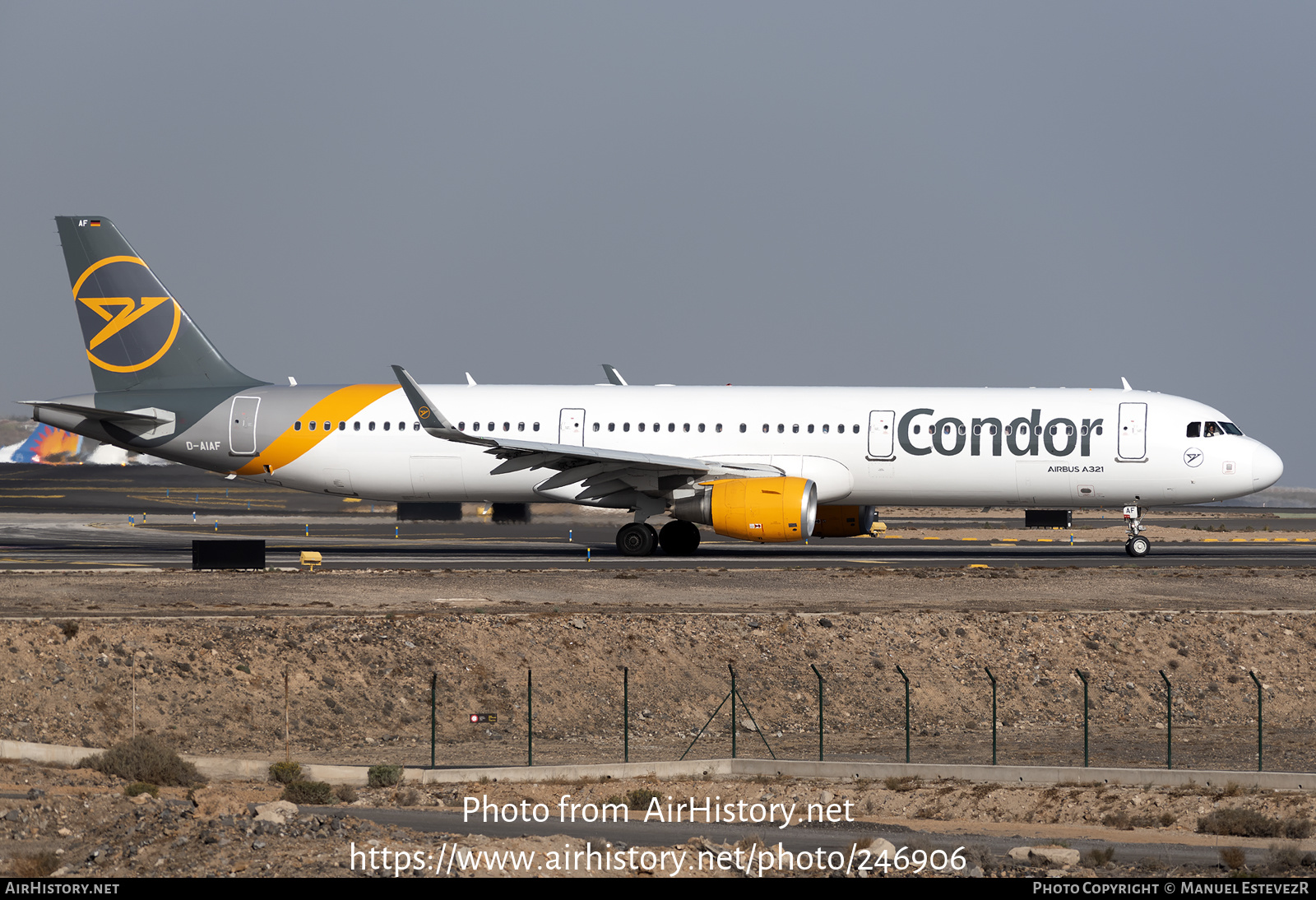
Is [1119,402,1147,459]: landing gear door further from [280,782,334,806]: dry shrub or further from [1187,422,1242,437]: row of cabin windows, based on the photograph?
[280,782,334,806]: dry shrub

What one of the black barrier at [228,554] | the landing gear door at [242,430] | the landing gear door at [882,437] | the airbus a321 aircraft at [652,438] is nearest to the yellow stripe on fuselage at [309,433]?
the airbus a321 aircraft at [652,438]

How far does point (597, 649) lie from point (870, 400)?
1360 cm

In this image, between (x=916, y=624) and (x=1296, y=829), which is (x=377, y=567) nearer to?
(x=916, y=624)

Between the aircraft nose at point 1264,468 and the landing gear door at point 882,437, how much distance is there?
10031 millimetres

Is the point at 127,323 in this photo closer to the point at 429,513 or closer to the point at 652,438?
the point at 652,438

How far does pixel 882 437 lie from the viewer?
128 feet

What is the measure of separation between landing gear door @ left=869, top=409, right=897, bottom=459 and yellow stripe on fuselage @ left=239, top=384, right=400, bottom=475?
Answer: 14225mm

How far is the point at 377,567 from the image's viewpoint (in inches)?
1502

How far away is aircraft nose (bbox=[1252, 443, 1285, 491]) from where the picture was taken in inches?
1527

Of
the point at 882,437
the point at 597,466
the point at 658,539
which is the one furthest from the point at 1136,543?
the point at 597,466

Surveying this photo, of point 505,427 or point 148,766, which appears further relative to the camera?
point 505,427

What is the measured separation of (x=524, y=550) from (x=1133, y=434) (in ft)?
62.3
